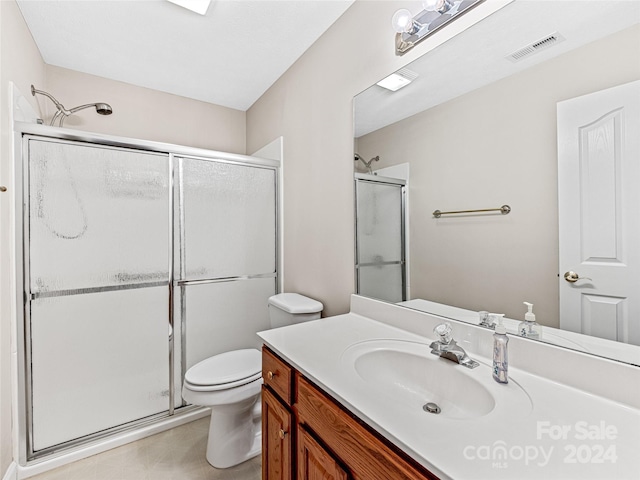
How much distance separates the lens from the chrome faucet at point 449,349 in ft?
3.10

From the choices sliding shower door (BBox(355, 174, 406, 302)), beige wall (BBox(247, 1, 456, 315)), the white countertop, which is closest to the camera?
the white countertop

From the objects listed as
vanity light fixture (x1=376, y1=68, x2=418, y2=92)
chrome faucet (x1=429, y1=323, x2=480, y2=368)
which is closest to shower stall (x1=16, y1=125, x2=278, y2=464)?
vanity light fixture (x1=376, y1=68, x2=418, y2=92)

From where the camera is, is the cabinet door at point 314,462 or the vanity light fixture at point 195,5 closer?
the cabinet door at point 314,462

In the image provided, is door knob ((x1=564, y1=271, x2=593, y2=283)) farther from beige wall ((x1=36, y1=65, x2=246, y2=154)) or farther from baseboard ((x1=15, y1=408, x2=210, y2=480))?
beige wall ((x1=36, y1=65, x2=246, y2=154))

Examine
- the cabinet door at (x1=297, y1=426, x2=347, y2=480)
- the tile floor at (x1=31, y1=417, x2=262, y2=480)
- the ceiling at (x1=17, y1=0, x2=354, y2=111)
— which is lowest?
A: the tile floor at (x1=31, y1=417, x2=262, y2=480)

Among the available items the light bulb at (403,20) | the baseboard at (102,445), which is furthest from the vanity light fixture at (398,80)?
the baseboard at (102,445)

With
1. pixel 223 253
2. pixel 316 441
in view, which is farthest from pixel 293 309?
pixel 316 441

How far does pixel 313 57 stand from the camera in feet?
6.24

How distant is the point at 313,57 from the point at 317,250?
4.04ft

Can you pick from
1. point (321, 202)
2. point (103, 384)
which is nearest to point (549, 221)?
point (321, 202)

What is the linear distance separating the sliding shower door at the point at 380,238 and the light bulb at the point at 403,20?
2.00 feet

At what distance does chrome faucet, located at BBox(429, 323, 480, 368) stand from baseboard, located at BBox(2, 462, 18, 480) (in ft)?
6.83

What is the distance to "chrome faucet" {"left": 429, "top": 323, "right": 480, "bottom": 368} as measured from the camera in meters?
0.94

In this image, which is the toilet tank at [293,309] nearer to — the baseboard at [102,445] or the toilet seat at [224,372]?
the toilet seat at [224,372]
